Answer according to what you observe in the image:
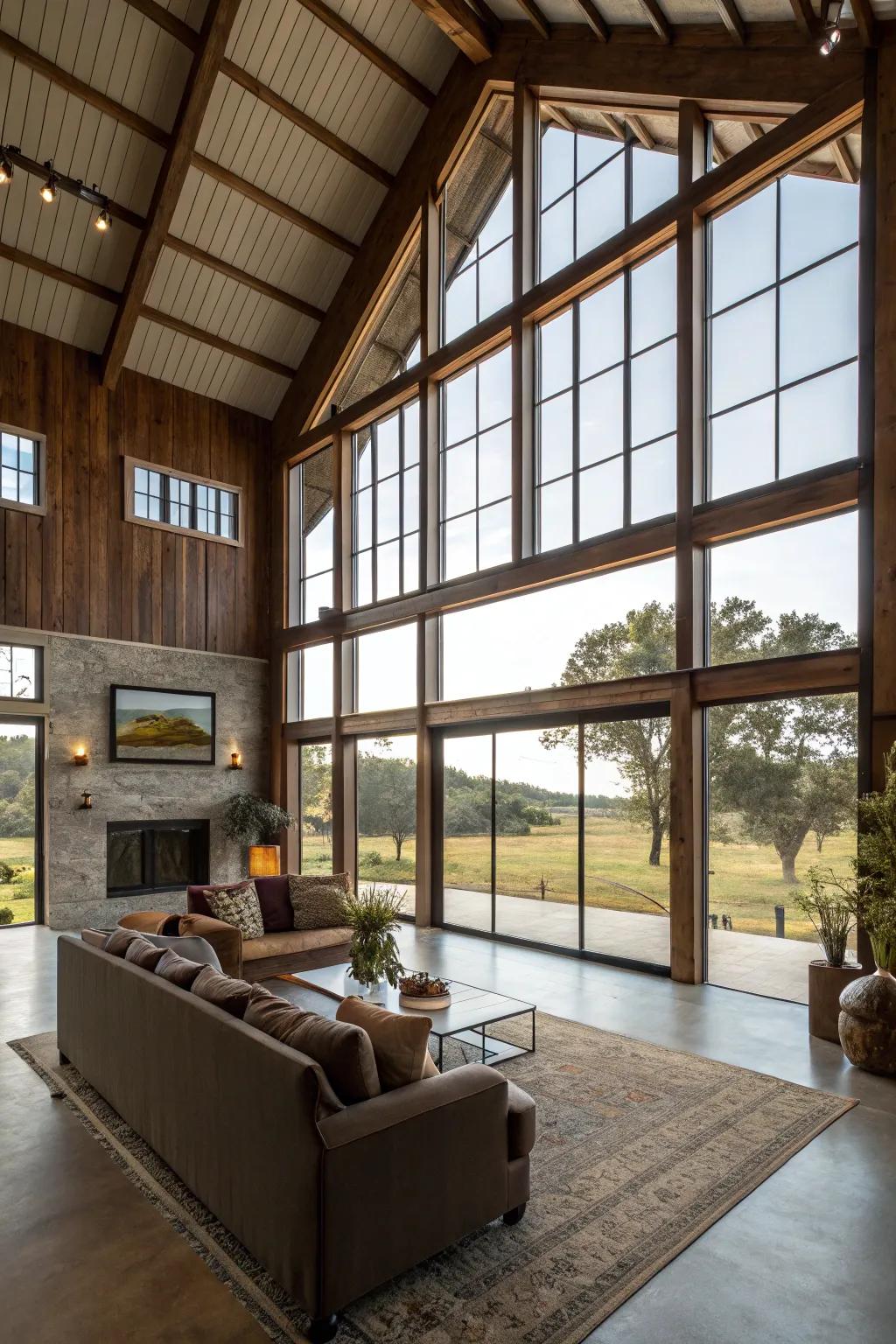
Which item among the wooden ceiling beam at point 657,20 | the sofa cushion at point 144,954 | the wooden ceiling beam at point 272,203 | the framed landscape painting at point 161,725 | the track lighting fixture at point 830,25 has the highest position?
the wooden ceiling beam at point 272,203

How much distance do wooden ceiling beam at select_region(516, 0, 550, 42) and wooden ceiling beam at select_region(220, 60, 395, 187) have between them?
2513 mm

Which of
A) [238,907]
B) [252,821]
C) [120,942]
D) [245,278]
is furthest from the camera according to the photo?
[252,821]

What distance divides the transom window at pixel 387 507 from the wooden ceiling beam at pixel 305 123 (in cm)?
280

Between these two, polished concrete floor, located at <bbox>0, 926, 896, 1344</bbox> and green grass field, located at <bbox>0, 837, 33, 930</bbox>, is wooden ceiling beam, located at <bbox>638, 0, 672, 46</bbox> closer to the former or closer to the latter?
polished concrete floor, located at <bbox>0, 926, 896, 1344</bbox>

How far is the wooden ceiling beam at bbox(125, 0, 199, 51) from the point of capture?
790 centimetres

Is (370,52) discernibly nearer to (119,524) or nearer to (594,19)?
(594,19)

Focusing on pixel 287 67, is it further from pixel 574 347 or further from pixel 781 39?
pixel 781 39

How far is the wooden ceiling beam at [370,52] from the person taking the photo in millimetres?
8375

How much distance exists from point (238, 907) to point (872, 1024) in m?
4.60

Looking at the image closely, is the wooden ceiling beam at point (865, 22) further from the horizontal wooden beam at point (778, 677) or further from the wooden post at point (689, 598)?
the horizontal wooden beam at point (778, 677)

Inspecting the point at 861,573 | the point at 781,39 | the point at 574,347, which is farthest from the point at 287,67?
the point at 861,573

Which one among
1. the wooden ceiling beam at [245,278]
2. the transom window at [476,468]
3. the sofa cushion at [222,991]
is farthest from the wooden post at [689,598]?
the wooden ceiling beam at [245,278]

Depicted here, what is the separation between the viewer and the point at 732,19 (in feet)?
20.9

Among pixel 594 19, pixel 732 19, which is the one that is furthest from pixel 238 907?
pixel 594 19
